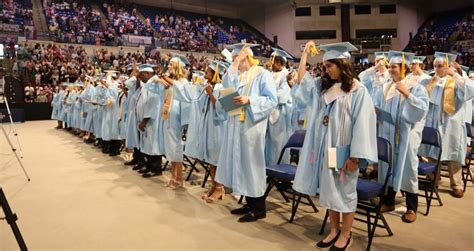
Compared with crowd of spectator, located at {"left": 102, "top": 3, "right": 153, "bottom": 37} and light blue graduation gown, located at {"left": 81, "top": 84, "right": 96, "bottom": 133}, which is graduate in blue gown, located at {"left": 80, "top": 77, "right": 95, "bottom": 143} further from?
crowd of spectator, located at {"left": 102, "top": 3, "right": 153, "bottom": 37}

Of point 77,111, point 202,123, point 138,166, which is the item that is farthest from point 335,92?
point 77,111

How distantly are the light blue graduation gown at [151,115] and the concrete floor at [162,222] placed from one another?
573 mm

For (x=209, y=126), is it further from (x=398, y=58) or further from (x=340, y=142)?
(x=398, y=58)

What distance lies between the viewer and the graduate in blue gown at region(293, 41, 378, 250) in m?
3.02

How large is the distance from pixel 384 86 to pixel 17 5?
23576 millimetres

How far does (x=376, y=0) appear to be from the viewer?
28625 millimetres

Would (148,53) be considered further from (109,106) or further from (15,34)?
(109,106)

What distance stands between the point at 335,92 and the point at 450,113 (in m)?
2.82

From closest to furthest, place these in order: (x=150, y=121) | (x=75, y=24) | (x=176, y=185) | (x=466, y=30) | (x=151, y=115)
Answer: (x=176, y=185), (x=151, y=115), (x=150, y=121), (x=75, y=24), (x=466, y=30)

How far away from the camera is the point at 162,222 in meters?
4.07

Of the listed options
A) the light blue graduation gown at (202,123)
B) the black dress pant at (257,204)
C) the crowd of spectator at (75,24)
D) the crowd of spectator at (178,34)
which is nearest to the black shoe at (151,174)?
the light blue graduation gown at (202,123)

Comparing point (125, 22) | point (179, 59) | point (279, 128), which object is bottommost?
point (279, 128)

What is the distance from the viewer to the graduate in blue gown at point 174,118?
5.56 meters

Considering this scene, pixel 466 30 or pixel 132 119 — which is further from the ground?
pixel 466 30
